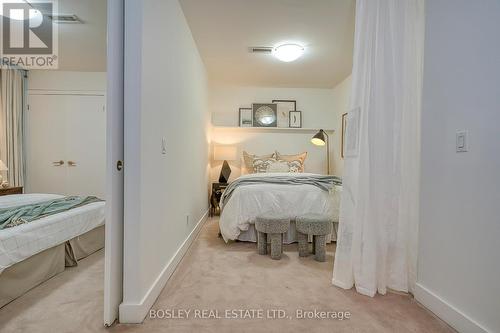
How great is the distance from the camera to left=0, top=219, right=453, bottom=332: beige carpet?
1.39 m

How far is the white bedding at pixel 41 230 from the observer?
62.7 inches

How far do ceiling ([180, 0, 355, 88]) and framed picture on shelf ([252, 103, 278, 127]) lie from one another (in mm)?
664

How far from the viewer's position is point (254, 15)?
247 cm

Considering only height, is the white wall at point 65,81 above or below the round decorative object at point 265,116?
above

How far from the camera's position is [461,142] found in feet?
4.47

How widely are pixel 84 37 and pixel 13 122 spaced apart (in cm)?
182

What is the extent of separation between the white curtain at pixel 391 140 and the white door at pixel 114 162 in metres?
1.53

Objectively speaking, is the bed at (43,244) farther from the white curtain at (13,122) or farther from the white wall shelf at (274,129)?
the white wall shelf at (274,129)

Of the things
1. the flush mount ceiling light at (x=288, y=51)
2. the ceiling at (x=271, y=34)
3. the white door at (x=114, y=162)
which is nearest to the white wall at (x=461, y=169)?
the ceiling at (x=271, y=34)

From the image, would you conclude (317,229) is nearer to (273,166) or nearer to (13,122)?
(273,166)

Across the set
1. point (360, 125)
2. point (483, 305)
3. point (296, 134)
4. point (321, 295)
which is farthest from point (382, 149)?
point (296, 134)

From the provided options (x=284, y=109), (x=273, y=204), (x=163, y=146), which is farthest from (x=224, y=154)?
(x=163, y=146)

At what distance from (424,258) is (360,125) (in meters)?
0.97

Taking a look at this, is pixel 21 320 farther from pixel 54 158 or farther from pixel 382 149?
pixel 54 158
